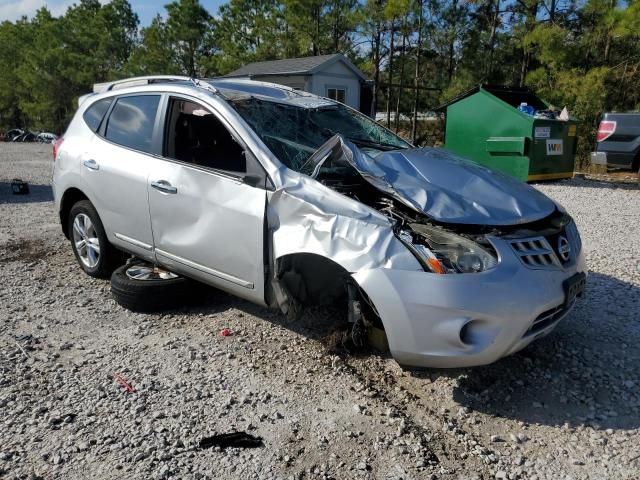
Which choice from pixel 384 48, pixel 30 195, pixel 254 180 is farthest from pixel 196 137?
pixel 384 48

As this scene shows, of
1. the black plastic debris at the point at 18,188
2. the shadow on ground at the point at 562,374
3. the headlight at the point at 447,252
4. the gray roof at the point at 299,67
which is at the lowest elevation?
the black plastic debris at the point at 18,188

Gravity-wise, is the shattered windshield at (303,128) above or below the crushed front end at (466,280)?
above

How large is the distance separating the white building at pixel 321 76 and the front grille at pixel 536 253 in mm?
18309

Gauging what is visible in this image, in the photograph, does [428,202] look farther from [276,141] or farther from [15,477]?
[15,477]

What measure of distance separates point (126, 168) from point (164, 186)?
0.55 metres

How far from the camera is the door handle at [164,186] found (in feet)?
12.1

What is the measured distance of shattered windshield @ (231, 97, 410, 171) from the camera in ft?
11.5

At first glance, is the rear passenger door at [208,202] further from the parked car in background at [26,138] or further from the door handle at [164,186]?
the parked car in background at [26,138]

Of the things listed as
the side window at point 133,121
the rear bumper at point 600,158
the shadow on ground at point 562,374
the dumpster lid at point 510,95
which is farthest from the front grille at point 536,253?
the rear bumper at point 600,158

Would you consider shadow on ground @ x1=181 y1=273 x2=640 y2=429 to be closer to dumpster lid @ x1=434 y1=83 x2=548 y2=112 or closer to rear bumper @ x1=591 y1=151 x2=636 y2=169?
rear bumper @ x1=591 y1=151 x2=636 y2=169

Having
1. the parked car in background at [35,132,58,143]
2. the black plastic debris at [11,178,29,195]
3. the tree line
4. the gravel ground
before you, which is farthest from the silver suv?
the parked car in background at [35,132,58,143]

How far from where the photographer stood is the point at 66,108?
3888cm

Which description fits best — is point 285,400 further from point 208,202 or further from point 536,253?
point 536,253

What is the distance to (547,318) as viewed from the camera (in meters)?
2.87
